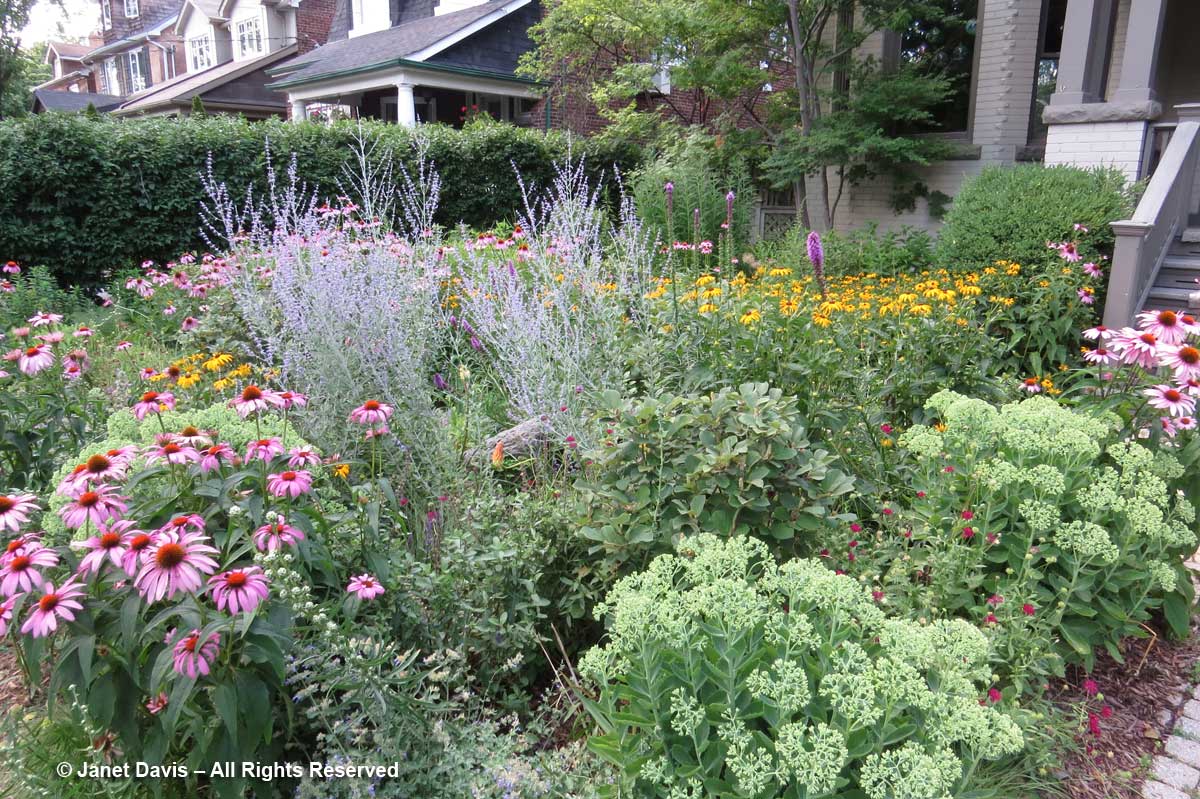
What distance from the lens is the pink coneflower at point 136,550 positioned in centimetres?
147

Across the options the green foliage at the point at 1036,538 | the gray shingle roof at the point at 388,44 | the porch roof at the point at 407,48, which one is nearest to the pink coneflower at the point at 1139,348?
the green foliage at the point at 1036,538

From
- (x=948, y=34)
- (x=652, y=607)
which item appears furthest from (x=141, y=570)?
(x=948, y=34)

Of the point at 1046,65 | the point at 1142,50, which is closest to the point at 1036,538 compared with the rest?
the point at 1142,50

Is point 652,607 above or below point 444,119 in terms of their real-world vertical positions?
below

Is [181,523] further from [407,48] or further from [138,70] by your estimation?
[138,70]

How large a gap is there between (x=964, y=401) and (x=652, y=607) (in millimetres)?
1534

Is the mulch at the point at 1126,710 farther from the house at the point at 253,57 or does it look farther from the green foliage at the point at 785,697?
the house at the point at 253,57

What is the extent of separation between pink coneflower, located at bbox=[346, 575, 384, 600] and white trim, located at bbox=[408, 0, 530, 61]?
1542 cm

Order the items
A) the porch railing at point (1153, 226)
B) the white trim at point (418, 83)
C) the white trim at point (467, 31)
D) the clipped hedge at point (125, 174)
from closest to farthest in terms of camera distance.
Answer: the porch railing at point (1153, 226) → the clipped hedge at point (125, 174) → the white trim at point (467, 31) → the white trim at point (418, 83)

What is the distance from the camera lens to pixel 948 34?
9727 millimetres

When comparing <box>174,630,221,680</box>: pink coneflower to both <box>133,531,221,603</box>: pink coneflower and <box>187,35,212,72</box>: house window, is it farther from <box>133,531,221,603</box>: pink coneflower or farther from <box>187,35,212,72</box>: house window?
<box>187,35,212,72</box>: house window

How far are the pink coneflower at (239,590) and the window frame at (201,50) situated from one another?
31675 mm

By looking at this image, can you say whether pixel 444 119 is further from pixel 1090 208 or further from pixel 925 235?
pixel 1090 208

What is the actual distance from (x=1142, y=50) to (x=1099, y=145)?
0.83m
